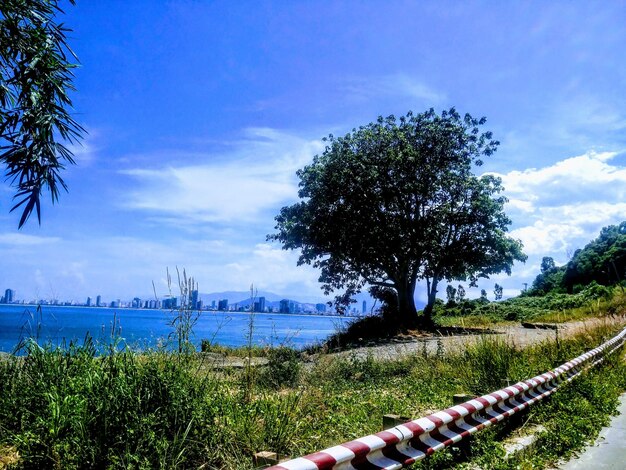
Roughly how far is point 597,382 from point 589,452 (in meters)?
4.50

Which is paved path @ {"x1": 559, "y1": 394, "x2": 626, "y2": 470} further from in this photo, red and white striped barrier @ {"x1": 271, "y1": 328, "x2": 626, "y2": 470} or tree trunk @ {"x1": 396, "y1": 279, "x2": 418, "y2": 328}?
tree trunk @ {"x1": 396, "y1": 279, "x2": 418, "y2": 328}

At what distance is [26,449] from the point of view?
4.19 meters

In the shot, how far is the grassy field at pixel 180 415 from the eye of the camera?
414cm

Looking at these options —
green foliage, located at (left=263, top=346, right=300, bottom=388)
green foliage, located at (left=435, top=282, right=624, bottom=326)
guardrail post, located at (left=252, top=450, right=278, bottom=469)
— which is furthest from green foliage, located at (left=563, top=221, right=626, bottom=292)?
guardrail post, located at (left=252, top=450, right=278, bottom=469)

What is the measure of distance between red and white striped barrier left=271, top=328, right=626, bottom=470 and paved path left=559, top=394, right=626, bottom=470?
84cm

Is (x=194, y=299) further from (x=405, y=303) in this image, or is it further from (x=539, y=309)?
(x=539, y=309)

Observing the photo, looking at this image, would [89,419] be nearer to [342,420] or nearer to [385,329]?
[342,420]

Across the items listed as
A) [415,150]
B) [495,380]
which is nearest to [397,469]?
[495,380]

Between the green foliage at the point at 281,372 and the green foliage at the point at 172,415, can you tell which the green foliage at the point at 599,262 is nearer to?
the green foliage at the point at 281,372

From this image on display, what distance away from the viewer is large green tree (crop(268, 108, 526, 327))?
25203mm

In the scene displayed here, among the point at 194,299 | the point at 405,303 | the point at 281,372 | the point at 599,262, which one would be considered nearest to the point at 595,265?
the point at 599,262

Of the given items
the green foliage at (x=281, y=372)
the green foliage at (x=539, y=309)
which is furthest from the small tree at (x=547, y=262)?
the green foliage at (x=281, y=372)

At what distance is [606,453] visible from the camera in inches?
220

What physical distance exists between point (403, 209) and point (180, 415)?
75.7 ft
